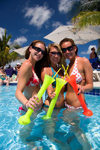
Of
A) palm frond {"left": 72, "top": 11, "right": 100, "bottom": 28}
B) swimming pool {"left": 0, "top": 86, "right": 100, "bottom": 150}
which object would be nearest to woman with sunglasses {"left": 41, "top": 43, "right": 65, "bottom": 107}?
swimming pool {"left": 0, "top": 86, "right": 100, "bottom": 150}

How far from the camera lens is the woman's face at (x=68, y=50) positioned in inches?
89.0

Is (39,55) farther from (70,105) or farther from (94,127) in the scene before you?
(94,127)

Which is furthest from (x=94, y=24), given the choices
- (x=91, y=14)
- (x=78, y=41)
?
(x=78, y=41)

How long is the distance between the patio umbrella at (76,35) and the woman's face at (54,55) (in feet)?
29.4

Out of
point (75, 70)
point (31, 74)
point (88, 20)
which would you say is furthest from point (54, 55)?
point (88, 20)

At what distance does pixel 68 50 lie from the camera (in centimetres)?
226

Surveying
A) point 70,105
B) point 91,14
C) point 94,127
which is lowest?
point 94,127

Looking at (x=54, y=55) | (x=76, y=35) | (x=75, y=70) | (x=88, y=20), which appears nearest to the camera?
(x=75, y=70)

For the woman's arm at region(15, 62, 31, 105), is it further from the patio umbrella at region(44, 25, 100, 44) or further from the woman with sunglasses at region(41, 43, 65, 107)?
the patio umbrella at region(44, 25, 100, 44)

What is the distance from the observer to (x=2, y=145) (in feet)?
7.63

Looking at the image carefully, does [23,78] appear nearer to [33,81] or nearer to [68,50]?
[33,81]

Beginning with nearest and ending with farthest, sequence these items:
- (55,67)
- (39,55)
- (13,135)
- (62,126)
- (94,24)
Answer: (39,55) < (55,67) < (13,135) < (62,126) < (94,24)

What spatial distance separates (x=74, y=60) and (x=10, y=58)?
2777cm

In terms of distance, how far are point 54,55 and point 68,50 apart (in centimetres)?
26
